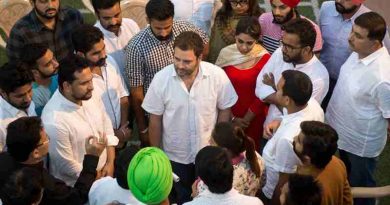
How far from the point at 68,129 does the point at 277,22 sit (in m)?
2.25

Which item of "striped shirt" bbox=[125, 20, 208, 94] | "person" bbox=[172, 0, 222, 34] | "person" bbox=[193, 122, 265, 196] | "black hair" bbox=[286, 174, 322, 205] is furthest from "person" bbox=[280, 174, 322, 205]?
"person" bbox=[172, 0, 222, 34]

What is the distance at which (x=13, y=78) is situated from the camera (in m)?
4.02

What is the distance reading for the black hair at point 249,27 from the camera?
4.79 metres

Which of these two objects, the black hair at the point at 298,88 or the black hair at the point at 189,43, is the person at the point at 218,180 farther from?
the black hair at the point at 189,43

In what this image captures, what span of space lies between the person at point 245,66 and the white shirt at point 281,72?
5.2 inches

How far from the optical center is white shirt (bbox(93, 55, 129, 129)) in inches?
183

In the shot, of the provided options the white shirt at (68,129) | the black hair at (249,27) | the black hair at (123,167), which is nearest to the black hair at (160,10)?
the black hair at (249,27)

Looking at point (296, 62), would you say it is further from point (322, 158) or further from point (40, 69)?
point (40, 69)

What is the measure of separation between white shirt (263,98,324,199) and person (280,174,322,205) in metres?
0.59

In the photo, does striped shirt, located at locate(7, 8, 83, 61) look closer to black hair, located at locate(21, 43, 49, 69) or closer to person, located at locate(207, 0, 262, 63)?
black hair, located at locate(21, 43, 49, 69)

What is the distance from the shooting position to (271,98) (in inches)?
184

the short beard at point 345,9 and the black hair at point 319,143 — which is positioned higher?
the short beard at point 345,9

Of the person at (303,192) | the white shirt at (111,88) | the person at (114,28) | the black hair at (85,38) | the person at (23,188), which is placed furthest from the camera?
the person at (114,28)

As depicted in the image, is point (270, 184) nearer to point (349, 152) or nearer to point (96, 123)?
point (349, 152)
